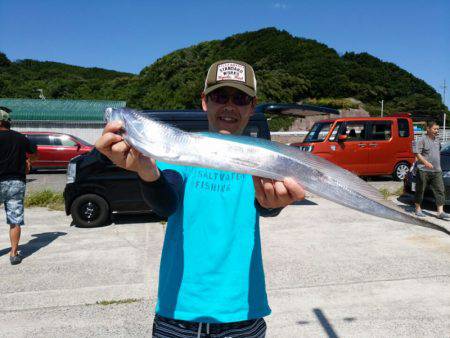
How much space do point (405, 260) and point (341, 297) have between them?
67.8 inches

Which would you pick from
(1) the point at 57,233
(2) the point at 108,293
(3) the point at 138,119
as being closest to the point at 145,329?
(2) the point at 108,293

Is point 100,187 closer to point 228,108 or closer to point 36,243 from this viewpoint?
point 36,243

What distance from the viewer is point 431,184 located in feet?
27.2

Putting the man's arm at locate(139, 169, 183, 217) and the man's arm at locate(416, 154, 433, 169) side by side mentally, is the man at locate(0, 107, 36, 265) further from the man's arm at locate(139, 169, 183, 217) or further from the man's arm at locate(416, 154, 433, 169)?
the man's arm at locate(416, 154, 433, 169)

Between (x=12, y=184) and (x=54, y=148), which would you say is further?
(x=54, y=148)

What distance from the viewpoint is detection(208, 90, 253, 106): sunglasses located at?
182 centimetres

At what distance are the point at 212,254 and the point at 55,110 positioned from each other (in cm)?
2565

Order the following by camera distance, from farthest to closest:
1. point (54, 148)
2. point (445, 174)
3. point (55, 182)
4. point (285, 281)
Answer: point (54, 148) → point (55, 182) → point (445, 174) → point (285, 281)

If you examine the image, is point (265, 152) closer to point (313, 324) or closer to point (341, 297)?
point (313, 324)

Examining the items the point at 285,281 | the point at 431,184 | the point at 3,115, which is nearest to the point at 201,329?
the point at 285,281

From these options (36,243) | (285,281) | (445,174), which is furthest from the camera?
(445,174)

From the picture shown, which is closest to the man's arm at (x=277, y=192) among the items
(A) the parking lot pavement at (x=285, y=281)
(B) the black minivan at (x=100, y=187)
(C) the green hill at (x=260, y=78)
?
(A) the parking lot pavement at (x=285, y=281)

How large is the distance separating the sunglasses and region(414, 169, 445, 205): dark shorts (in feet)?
25.1

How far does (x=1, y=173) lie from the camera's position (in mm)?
5531
